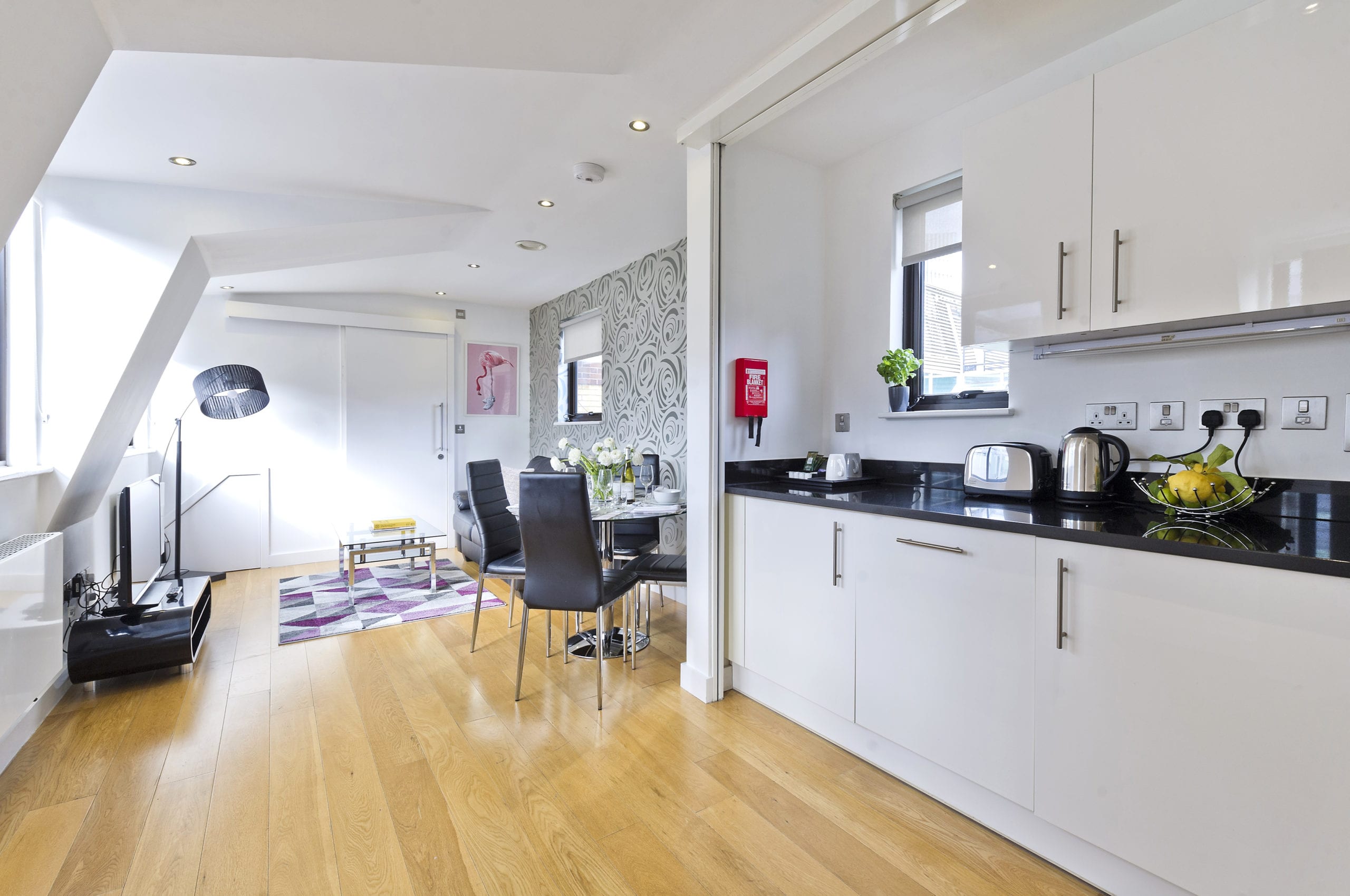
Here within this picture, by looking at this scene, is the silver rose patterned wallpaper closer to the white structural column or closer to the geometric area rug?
the white structural column

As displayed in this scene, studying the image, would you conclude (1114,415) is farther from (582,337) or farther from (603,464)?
(582,337)

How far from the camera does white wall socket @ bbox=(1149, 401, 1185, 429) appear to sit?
6.01 feet

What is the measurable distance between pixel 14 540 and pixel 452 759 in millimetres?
1753

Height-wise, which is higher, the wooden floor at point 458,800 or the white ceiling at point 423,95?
the white ceiling at point 423,95

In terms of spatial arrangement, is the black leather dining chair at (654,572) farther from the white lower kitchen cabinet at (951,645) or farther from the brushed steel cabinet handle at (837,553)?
the white lower kitchen cabinet at (951,645)

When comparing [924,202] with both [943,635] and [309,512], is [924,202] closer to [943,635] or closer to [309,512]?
A: [943,635]

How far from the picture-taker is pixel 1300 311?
5.06 feet

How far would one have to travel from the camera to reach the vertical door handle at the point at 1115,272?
172 cm

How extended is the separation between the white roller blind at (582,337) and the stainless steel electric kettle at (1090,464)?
3878 millimetres

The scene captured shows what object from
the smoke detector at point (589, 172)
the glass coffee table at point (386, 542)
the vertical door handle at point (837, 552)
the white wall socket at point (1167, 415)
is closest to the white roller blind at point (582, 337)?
the glass coffee table at point (386, 542)

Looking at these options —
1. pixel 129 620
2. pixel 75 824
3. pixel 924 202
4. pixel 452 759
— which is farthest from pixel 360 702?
pixel 924 202

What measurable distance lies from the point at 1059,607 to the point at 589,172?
2.67 metres

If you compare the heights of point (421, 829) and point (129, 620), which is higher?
point (129, 620)

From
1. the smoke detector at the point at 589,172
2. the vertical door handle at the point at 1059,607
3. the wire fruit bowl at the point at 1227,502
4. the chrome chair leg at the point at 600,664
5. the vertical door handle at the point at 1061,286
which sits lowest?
the chrome chair leg at the point at 600,664
